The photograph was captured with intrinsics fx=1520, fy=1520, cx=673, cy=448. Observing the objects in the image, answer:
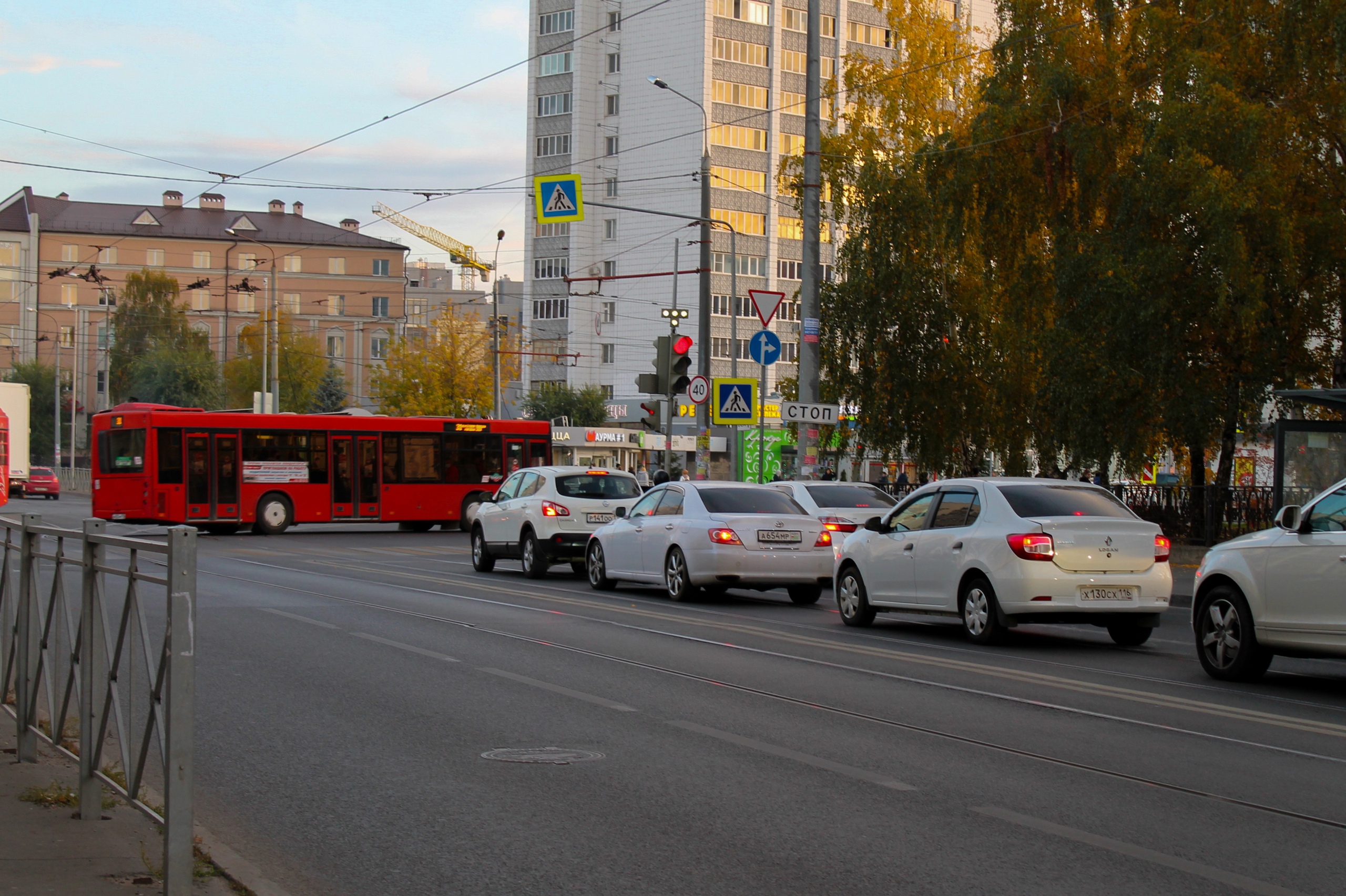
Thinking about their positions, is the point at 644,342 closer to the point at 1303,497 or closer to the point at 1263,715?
the point at 1303,497

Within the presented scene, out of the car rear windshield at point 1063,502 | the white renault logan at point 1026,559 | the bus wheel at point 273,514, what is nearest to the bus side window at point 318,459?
the bus wheel at point 273,514

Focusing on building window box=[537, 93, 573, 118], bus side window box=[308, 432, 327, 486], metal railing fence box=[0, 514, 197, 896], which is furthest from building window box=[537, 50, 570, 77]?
metal railing fence box=[0, 514, 197, 896]

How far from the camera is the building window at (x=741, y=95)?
9212cm

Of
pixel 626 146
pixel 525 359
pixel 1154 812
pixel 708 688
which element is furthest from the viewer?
pixel 525 359

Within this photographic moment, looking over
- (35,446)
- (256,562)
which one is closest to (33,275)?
(35,446)

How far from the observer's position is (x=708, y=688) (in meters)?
11.0

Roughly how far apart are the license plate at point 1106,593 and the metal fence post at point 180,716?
10.3 metres

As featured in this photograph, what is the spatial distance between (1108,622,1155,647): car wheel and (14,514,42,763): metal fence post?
34.0 feet

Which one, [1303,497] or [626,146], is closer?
[1303,497]

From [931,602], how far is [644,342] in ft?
281

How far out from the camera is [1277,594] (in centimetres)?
1141

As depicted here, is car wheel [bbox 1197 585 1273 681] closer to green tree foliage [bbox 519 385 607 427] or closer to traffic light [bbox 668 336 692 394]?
traffic light [bbox 668 336 692 394]

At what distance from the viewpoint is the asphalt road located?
19.4 ft

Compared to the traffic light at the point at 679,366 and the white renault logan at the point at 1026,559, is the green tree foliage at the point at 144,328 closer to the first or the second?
the traffic light at the point at 679,366
